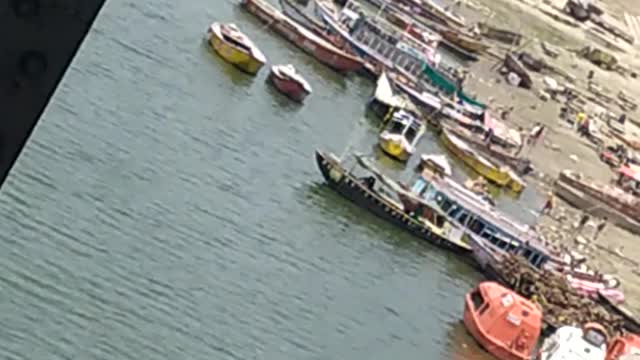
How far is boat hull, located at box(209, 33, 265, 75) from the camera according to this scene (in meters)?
32.3

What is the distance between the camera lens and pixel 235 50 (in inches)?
1268

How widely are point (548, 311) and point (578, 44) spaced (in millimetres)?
18112

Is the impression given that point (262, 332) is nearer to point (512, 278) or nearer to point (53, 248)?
point (53, 248)

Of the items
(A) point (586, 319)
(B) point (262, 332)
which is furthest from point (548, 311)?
(B) point (262, 332)

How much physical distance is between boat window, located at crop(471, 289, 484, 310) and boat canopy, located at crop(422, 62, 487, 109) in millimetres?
11179

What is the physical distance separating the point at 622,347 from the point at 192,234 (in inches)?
369

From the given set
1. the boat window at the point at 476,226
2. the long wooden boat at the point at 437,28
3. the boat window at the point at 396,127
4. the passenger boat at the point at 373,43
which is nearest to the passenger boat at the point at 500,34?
the long wooden boat at the point at 437,28

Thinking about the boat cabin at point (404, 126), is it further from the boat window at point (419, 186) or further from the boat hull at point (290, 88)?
the boat window at point (419, 186)

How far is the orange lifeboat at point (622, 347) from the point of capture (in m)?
27.3

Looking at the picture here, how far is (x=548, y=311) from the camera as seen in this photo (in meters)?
28.9

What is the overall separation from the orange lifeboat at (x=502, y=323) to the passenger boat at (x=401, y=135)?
6.15 m

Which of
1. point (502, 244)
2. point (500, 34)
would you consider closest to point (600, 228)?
point (502, 244)

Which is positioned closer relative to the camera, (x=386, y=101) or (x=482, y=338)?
(x=482, y=338)

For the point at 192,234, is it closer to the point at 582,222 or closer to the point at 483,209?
the point at 483,209
